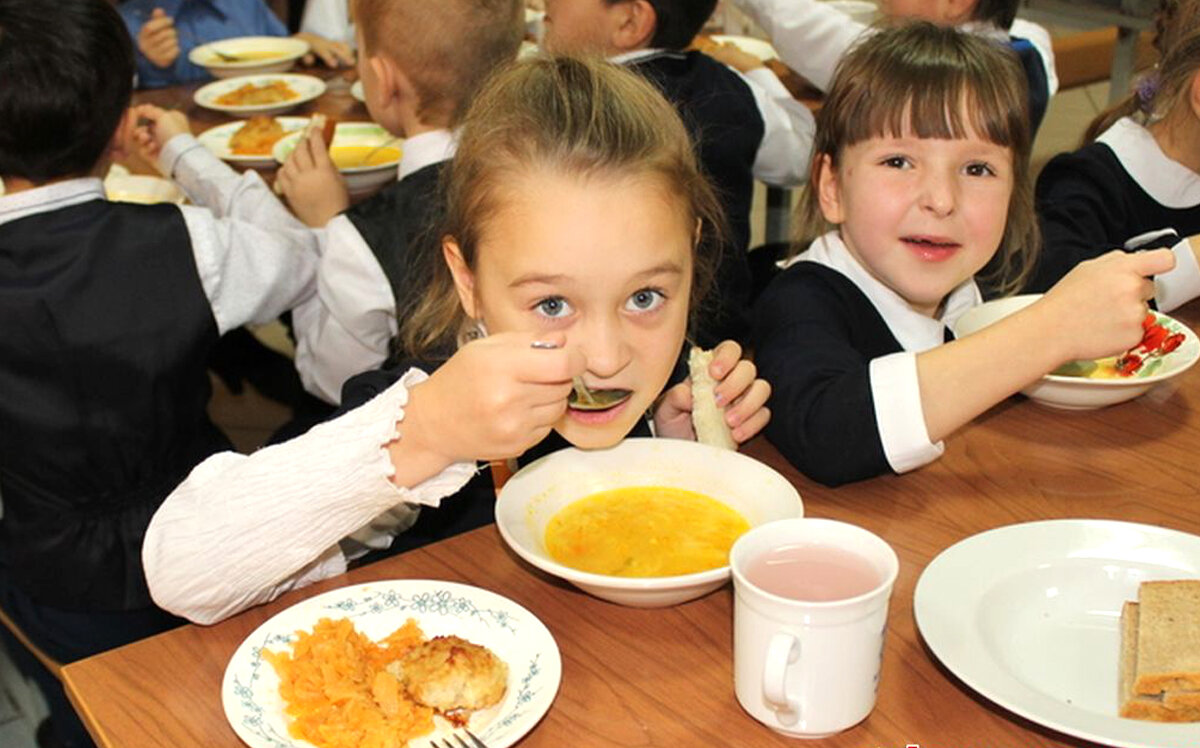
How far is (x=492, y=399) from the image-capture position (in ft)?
3.44

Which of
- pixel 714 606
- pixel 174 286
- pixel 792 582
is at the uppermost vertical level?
pixel 792 582

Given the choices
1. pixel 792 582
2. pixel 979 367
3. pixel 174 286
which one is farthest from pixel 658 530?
pixel 174 286

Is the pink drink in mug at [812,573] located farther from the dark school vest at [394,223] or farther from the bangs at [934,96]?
the dark school vest at [394,223]

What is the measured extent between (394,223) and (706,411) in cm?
87

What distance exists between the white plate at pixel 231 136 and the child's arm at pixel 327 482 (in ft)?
4.82

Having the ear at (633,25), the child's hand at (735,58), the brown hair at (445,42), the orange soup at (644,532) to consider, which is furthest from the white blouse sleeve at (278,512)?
the child's hand at (735,58)

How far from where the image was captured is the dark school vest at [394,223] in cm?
211

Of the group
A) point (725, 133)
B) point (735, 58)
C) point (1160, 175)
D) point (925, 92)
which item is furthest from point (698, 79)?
point (925, 92)

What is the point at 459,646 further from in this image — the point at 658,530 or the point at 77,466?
the point at 77,466

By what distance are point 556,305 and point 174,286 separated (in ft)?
2.74

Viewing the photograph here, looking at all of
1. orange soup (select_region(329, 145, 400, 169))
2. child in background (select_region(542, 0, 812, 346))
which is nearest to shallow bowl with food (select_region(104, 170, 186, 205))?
orange soup (select_region(329, 145, 400, 169))

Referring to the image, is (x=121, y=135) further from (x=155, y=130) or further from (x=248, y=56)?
(x=248, y=56)

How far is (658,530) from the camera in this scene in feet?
3.91

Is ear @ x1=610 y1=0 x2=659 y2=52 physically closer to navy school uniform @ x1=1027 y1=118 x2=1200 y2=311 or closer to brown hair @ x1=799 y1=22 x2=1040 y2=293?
navy school uniform @ x1=1027 y1=118 x2=1200 y2=311
